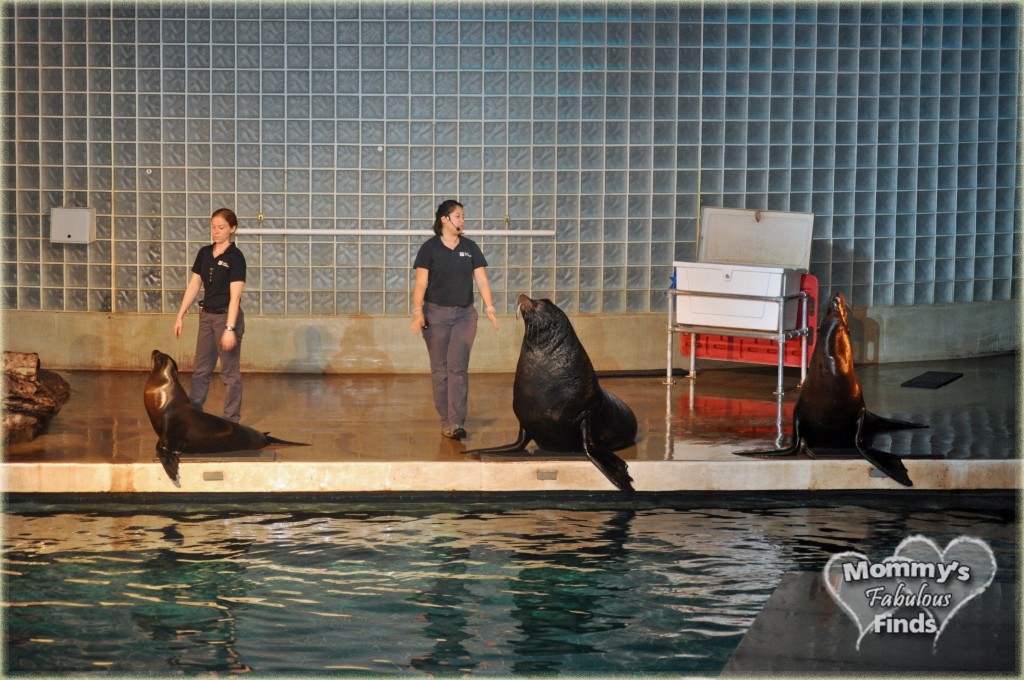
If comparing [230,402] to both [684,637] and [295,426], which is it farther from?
[684,637]

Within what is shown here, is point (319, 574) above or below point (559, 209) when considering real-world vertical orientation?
below

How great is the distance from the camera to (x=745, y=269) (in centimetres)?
1130

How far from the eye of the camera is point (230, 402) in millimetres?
9703

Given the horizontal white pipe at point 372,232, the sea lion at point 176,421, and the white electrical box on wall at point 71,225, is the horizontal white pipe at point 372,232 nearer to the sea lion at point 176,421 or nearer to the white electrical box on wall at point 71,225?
the white electrical box on wall at point 71,225

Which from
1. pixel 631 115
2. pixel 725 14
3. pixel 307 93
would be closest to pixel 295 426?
pixel 307 93

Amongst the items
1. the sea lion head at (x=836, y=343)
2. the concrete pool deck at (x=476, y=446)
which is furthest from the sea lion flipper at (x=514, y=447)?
the sea lion head at (x=836, y=343)

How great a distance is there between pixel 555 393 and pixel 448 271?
1131 mm

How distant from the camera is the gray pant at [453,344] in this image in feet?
31.7

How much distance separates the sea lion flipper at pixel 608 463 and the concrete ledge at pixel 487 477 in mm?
68

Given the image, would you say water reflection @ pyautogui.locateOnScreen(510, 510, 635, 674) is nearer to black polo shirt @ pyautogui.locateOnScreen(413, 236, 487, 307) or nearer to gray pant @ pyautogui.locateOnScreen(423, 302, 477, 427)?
gray pant @ pyautogui.locateOnScreen(423, 302, 477, 427)

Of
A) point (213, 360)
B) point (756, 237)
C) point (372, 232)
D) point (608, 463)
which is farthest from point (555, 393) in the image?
point (372, 232)

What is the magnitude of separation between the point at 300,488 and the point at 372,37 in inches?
196

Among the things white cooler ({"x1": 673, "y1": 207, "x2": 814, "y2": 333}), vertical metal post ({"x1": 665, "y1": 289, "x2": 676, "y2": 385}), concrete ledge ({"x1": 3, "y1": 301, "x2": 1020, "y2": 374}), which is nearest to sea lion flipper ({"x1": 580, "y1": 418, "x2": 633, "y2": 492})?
white cooler ({"x1": 673, "y1": 207, "x2": 814, "y2": 333})

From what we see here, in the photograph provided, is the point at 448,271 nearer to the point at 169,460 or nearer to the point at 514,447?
the point at 514,447
